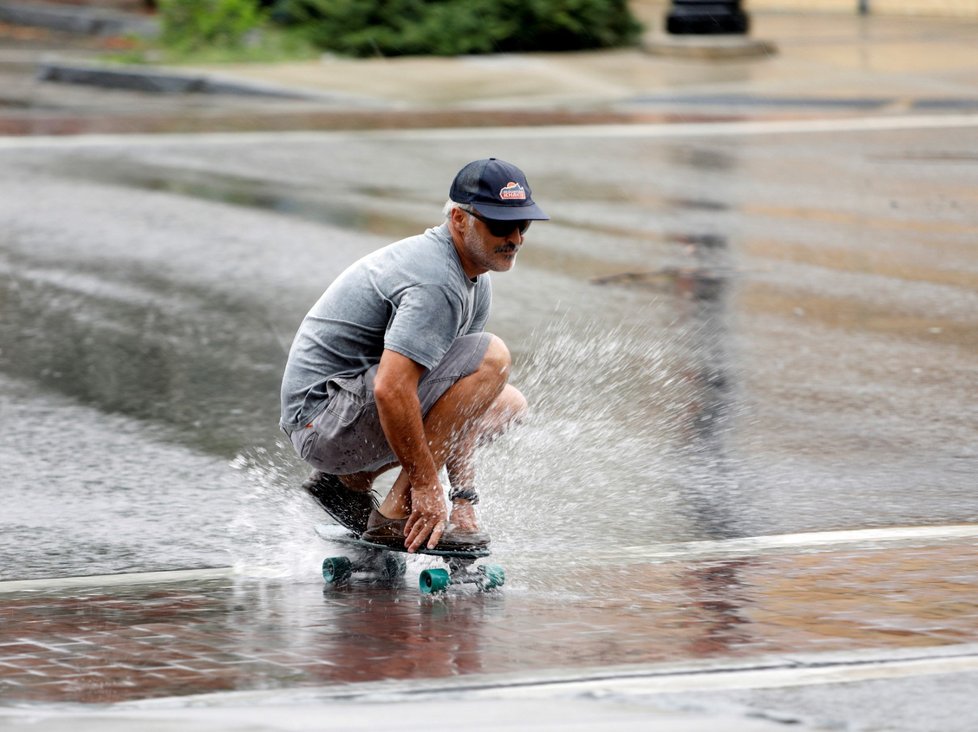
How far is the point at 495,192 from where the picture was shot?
14.6 feet

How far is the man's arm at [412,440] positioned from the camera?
4406 millimetres

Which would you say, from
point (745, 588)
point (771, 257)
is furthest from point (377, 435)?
point (771, 257)

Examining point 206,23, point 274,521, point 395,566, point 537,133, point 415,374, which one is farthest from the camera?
point 206,23

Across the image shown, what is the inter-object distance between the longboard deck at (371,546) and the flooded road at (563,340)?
168mm

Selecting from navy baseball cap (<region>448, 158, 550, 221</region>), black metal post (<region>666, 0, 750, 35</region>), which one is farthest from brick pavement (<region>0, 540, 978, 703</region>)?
black metal post (<region>666, 0, 750, 35</region>)

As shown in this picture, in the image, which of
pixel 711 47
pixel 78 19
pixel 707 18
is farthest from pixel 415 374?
pixel 78 19

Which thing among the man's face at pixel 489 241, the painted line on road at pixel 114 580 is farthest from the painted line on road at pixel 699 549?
the man's face at pixel 489 241

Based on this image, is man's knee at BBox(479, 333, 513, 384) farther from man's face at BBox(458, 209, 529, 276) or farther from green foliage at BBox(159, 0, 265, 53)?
green foliage at BBox(159, 0, 265, 53)

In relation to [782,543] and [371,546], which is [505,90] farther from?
[371,546]

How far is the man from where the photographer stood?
4.45 meters

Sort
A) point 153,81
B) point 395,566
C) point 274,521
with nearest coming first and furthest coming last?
point 395,566 < point 274,521 < point 153,81

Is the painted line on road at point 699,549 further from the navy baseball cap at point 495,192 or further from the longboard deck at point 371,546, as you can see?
the navy baseball cap at point 495,192

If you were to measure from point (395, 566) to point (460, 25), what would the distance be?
51.2 ft

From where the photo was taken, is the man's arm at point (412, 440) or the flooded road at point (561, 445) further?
the man's arm at point (412, 440)
